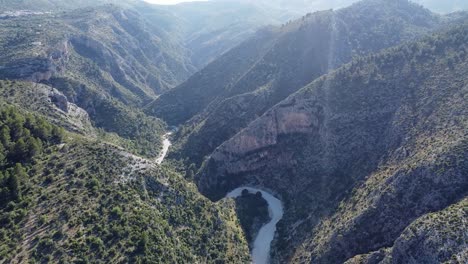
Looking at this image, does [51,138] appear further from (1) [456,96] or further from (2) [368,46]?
(2) [368,46]

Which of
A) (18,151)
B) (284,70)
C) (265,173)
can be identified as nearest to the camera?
(18,151)

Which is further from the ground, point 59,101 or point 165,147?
point 59,101

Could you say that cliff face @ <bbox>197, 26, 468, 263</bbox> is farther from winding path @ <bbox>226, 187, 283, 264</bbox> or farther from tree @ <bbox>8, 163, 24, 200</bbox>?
tree @ <bbox>8, 163, 24, 200</bbox>

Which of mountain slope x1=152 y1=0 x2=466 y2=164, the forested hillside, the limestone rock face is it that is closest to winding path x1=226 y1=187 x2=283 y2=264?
the forested hillside

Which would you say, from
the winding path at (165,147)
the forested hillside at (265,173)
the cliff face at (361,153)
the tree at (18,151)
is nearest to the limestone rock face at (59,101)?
the forested hillside at (265,173)

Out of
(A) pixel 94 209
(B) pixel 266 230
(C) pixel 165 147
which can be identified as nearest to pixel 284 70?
(C) pixel 165 147

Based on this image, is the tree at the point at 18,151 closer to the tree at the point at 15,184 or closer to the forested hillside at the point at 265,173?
the forested hillside at the point at 265,173

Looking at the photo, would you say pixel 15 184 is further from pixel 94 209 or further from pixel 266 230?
pixel 266 230
